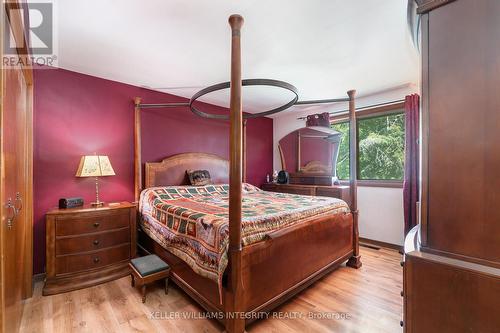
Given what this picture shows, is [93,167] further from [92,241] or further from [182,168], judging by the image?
[182,168]

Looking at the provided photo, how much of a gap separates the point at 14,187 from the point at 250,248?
178 centimetres

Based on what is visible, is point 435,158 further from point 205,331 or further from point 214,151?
point 214,151

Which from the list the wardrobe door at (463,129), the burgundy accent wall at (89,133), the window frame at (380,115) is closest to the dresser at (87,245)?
the burgundy accent wall at (89,133)

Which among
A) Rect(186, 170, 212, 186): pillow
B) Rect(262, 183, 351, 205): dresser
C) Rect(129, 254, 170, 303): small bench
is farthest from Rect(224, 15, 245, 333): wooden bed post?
Rect(262, 183, 351, 205): dresser

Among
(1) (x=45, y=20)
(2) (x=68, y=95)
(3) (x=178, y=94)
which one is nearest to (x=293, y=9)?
(1) (x=45, y=20)

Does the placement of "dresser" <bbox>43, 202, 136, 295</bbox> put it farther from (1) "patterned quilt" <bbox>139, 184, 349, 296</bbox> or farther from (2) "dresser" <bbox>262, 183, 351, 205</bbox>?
(2) "dresser" <bbox>262, 183, 351, 205</bbox>

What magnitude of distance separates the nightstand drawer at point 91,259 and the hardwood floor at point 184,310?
0.24 metres

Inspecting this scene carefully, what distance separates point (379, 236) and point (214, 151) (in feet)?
10.6

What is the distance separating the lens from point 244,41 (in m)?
2.19

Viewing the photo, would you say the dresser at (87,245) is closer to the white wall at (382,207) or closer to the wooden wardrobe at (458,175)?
the wooden wardrobe at (458,175)

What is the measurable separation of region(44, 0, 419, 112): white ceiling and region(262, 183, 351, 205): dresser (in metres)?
1.66

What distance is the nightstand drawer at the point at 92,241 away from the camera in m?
2.32

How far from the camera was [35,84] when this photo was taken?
8.52 feet

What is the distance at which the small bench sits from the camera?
2084mm
